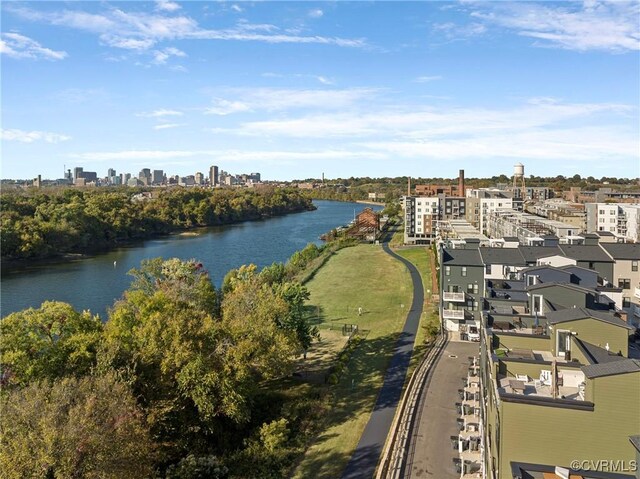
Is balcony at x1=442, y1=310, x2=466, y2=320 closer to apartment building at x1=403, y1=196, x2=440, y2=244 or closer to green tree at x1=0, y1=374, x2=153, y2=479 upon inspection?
green tree at x1=0, y1=374, x2=153, y2=479

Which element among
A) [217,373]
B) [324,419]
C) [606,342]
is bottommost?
[324,419]

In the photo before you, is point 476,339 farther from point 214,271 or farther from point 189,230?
point 189,230

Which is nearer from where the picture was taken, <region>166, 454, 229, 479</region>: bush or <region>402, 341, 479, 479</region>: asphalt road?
<region>402, 341, 479, 479</region>: asphalt road

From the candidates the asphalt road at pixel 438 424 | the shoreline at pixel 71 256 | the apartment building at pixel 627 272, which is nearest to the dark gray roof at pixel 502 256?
the apartment building at pixel 627 272

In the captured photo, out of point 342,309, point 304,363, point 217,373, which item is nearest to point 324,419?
point 217,373

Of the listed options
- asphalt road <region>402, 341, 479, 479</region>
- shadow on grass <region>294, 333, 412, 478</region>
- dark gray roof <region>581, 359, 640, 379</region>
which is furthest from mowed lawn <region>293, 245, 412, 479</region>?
dark gray roof <region>581, 359, 640, 379</region>

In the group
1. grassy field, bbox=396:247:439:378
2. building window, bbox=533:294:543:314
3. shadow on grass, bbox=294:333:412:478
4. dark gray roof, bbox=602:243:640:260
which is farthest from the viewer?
dark gray roof, bbox=602:243:640:260

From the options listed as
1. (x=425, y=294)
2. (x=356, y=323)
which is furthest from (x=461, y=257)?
(x=425, y=294)
